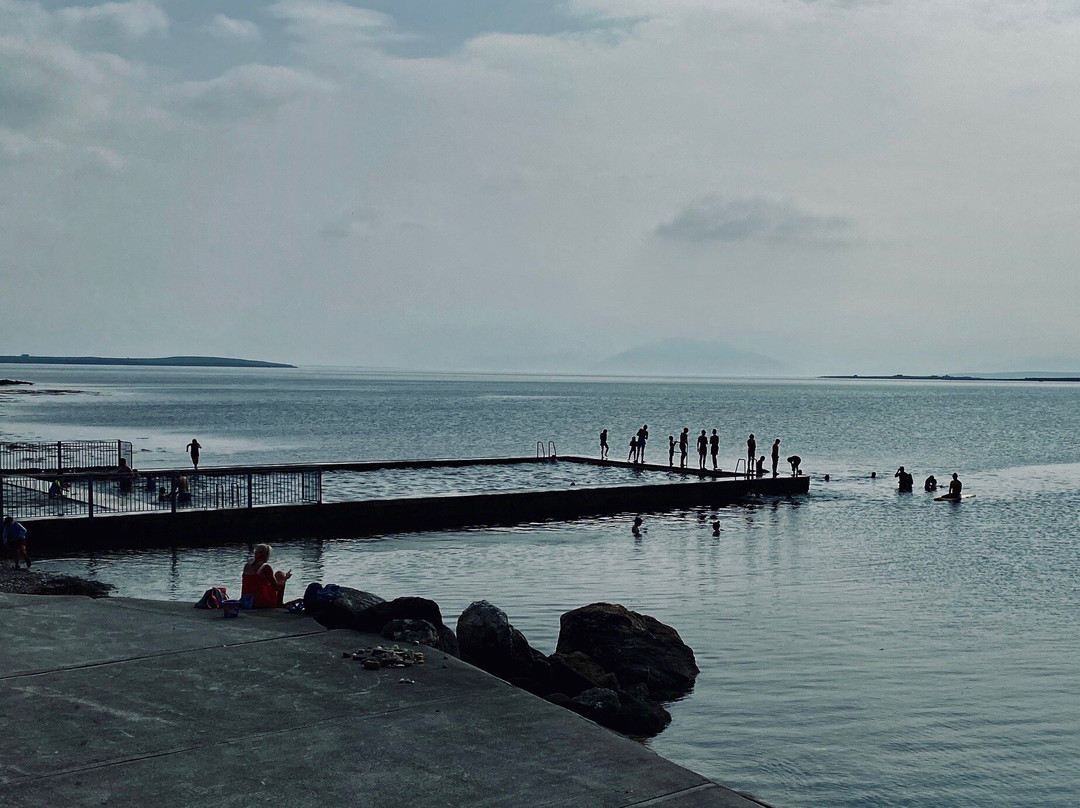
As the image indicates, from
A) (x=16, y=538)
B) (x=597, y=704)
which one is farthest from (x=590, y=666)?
(x=16, y=538)

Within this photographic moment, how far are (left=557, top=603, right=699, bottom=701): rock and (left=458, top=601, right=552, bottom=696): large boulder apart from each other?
1.35 meters

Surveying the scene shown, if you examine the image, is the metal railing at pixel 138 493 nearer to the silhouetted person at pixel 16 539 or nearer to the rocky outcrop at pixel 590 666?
the silhouetted person at pixel 16 539

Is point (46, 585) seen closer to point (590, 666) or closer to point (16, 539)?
point (16, 539)

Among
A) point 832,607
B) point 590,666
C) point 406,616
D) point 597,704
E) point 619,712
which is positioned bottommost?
point 832,607

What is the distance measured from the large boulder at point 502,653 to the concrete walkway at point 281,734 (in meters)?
1.88

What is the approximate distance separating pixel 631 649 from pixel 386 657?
5.29 m

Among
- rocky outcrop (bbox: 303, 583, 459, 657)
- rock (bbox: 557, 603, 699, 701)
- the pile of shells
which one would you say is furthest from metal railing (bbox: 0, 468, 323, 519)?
the pile of shells

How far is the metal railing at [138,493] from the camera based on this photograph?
27.5 m

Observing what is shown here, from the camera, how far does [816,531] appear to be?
33969mm

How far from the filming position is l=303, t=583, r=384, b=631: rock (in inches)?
504

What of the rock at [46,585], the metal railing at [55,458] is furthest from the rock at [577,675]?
the metal railing at [55,458]

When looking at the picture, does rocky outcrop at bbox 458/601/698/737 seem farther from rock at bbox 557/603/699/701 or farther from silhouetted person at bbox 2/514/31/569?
silhouetted person at bbox 2/514/31/569

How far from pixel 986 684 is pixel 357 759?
11417 millimetres

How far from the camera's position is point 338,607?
12.8 metres
